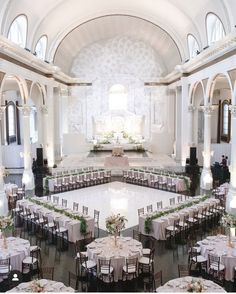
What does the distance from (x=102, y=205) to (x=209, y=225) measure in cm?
558

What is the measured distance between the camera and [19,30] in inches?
794

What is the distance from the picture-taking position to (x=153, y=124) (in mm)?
34938

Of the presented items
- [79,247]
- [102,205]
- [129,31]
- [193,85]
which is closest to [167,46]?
[129,31]

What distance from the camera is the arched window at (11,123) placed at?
35.0 meters

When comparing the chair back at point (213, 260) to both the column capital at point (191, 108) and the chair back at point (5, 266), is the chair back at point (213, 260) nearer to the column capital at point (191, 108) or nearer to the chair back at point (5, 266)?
the chair back at point (5, 266)

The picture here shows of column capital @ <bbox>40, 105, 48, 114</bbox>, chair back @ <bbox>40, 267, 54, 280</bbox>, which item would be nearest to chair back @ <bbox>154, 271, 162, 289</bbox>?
chair back @ <bbox>40, 267, 54, 280</bbox>

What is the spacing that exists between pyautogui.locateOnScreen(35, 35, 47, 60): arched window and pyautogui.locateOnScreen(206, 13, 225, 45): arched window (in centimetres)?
1136

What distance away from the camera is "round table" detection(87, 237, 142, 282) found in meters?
10.1

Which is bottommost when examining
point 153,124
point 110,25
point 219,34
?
point 153,124

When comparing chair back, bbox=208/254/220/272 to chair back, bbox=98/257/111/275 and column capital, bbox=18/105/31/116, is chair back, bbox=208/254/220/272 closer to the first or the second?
chair back, bbox=98/257/111/275

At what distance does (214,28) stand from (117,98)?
16.6 m

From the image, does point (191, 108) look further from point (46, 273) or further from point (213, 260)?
point (46, 273)

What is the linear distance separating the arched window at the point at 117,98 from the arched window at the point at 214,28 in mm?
15505

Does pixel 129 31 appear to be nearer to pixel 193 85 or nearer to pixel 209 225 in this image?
pixel 193 85
